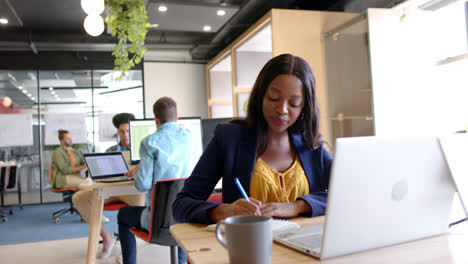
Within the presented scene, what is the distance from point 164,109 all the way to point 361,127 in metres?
2.48

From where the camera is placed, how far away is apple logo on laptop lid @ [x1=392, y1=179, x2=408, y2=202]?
0.78 m

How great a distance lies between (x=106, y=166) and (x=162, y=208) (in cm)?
114

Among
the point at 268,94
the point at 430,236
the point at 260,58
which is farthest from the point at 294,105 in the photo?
the point at 260,58

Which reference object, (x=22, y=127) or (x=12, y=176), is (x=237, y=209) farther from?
(x=22, y=127)

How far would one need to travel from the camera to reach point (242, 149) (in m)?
1.39

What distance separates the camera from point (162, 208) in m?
2.22

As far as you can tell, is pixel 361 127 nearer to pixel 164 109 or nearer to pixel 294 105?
pixel 164 109

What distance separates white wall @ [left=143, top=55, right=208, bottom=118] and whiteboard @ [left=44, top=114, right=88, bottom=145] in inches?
54.9

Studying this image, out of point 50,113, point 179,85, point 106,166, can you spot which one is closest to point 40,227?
point 106,166

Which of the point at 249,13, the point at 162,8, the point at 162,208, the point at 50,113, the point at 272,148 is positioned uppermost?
the point at 249,13

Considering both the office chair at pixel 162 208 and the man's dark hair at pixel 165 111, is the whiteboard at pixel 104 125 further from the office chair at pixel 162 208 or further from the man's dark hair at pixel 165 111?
the office chair at pixel 162 208

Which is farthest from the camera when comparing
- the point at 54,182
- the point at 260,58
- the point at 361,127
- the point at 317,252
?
the point at 260,58

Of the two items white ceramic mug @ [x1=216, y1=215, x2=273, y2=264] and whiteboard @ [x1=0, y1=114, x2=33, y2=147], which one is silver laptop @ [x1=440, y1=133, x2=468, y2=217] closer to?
white ceramic mug @ [x1=216, y1=215, x2=273, y2=264]

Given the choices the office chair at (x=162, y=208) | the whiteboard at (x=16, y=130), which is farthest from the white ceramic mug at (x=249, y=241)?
the whiteboard at (x=16, y=130)
